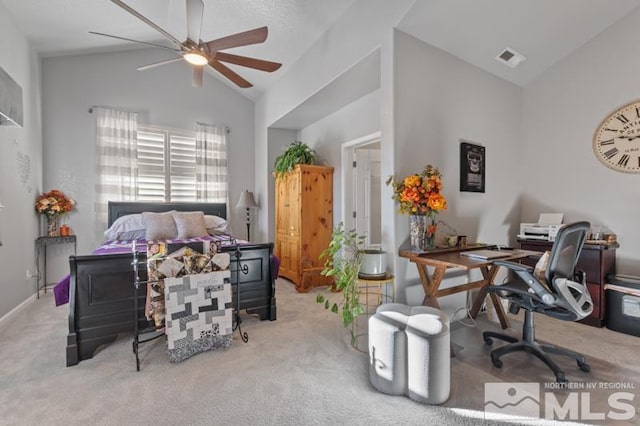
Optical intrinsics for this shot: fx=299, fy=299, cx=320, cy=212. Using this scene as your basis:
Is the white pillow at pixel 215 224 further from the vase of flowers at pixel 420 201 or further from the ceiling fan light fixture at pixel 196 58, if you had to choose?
the vase of flowers at pixel 420 201

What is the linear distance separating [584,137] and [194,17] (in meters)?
4.13

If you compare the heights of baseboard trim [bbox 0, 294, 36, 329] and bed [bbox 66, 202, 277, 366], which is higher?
bed [bbox 66, 202, 277, 366]

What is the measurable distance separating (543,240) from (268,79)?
4.47 meters

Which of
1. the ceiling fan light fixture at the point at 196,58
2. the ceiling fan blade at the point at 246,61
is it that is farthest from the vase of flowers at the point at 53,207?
the ceiling fan blade at the point at 246,61

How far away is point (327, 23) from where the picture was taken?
3473mm

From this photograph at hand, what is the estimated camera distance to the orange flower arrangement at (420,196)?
2449 mm

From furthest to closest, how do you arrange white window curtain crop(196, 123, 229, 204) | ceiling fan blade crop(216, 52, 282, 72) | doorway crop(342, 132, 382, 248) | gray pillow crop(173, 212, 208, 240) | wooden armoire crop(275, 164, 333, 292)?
white window curtain crop(196, 123, 229, 204) < doorway crop(342, 132, 382, 248) < wooden armoire crop(275, 164, 333, 292) < gray pillow crop(173, 212, 208, 240) < ceiling fan blade crop(216, 52, 282, 72)

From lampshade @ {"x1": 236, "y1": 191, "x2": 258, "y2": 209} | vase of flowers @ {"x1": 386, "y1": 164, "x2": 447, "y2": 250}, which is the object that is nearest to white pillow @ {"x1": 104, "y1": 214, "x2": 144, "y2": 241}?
lampshade @ {"x1": 236, "y1": 191, "x2": 258, "y2": 209}

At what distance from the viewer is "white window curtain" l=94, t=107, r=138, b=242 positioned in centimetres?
447

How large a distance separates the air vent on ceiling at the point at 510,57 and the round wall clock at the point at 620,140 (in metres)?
1.10

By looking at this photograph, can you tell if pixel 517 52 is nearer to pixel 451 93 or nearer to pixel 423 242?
pixel 451 93

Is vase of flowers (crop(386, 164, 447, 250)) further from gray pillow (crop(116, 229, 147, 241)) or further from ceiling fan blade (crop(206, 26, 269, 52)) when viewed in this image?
gray pillow (crop(116, 229, 147, 241))

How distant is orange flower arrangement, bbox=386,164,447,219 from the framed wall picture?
2.61ft

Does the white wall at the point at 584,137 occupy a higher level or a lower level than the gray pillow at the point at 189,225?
higher
